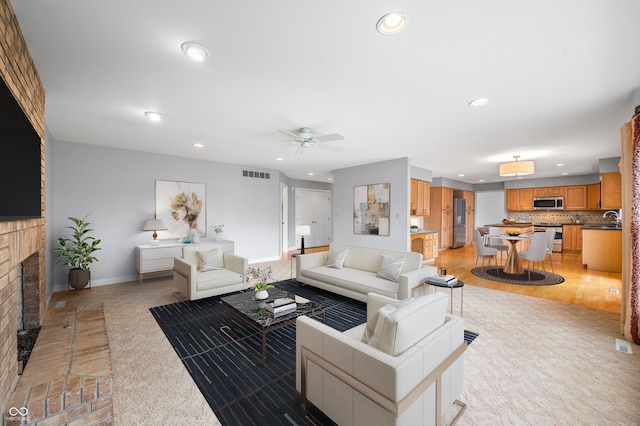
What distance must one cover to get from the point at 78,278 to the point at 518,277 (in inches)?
321

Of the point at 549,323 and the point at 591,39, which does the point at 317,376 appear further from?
the point at 549,323

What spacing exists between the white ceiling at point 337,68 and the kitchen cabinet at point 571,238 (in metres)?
5.96

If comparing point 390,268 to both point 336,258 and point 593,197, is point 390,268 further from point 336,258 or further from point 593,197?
point 593,197

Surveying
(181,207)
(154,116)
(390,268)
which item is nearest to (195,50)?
(154,116)

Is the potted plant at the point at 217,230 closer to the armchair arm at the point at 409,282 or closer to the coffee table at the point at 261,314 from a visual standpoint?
the coffee table at the point at 261,314

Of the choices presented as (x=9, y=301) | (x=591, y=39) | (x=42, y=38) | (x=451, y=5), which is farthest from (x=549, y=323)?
(x=42, y=38)

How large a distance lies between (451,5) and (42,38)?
2.70 metres

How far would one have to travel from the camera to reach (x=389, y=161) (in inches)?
247

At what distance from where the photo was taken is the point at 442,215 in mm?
9211

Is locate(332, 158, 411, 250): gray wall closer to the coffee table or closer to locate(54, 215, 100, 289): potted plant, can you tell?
the coffee table

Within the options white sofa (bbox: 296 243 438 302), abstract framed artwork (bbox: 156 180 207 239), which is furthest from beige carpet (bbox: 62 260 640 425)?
abstract framed artwork (bbox: 156 180 207 239)

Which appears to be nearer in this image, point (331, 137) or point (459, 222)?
point (331, 137)

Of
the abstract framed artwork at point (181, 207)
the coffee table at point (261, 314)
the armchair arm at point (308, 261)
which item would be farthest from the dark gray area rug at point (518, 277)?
the abstract framed artwork at point (181, 207)

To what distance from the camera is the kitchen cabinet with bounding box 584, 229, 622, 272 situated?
6043mm
